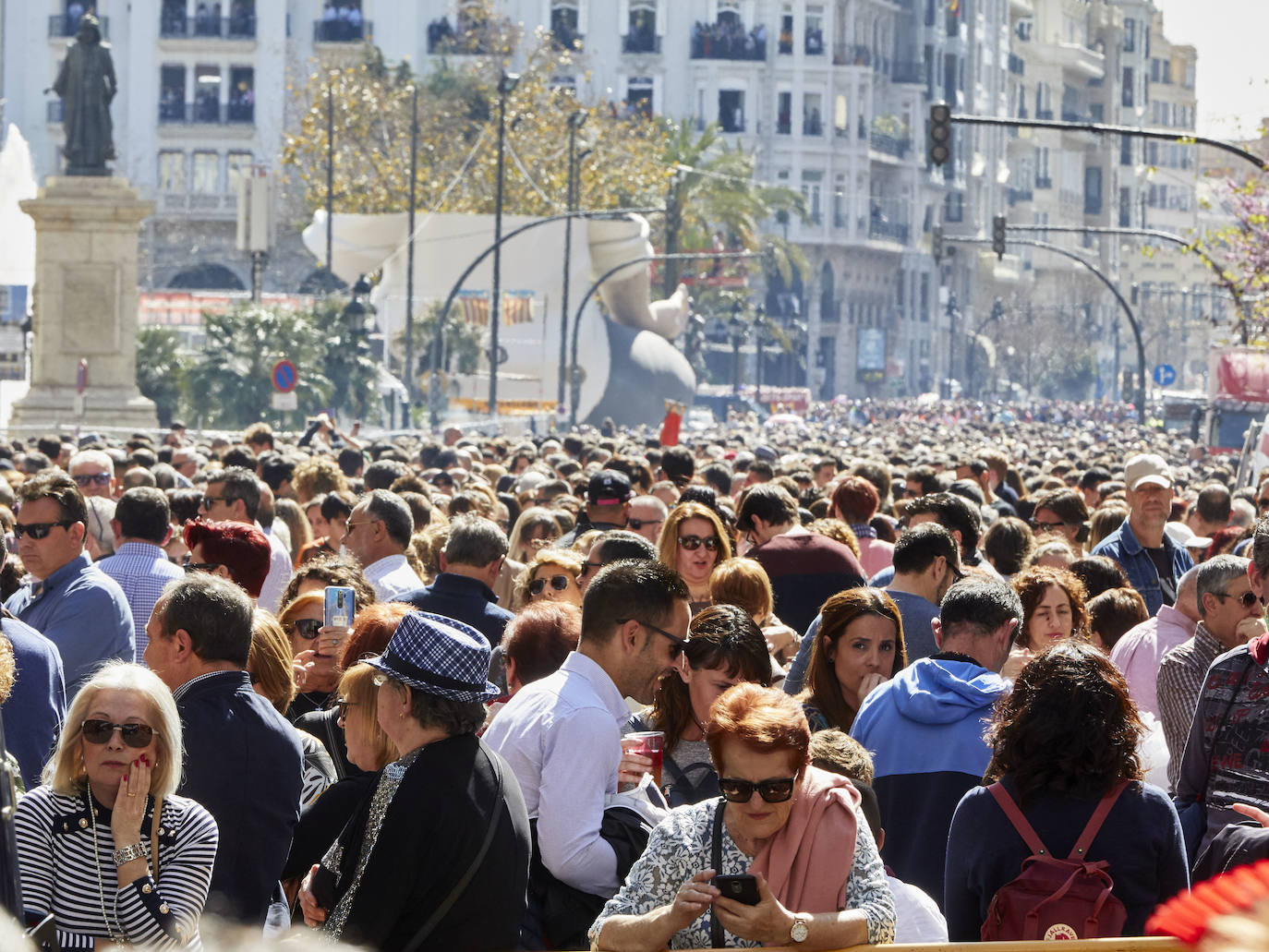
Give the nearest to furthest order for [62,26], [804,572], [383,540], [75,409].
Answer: [804,572] → [383,540] → [75,409] → [62,26]

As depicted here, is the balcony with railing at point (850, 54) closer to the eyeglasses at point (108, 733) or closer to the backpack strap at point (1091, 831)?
the backpack strap at point (1091, 831)

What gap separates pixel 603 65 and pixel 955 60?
26409 millimetres

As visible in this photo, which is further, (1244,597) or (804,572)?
(804,572)

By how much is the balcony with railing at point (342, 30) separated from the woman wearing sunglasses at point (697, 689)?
79.6 m

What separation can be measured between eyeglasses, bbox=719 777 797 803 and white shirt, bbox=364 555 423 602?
4.96 m

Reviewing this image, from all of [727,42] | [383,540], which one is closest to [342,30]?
[727,42]

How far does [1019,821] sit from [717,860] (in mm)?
724

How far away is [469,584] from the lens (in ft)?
→ 27.7

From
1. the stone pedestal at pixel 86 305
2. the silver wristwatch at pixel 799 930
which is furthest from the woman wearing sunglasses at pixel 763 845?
the stone pedestal at pixel 86 305

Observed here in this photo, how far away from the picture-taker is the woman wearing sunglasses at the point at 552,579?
8.14 meters

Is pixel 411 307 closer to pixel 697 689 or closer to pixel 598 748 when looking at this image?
pixel 697 689

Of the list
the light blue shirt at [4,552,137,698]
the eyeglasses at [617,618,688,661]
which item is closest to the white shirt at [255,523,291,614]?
the light blue shirt at [4,552,137,698]

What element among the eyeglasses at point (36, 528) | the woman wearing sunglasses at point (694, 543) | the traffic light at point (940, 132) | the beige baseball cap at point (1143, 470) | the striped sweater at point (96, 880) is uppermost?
the traffic light at point (940, 132)

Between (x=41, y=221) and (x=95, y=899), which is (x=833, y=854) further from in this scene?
(x=41, y=221)
